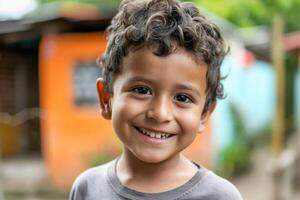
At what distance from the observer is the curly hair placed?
1.39m

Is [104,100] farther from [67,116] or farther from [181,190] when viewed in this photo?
[67,116]

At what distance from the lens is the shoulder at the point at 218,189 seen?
56.3 inches

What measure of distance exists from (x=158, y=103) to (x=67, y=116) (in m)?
7.47

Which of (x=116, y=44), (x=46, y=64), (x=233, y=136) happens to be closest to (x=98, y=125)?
(x=46, y=64)

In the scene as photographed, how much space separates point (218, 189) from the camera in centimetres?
144

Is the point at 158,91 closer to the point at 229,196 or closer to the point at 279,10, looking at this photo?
the point at 229,196

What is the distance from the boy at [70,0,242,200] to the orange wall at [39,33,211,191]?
6989 millimetres

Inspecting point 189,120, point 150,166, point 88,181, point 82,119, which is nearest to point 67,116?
point 82,119

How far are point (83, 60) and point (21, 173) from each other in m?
2.41

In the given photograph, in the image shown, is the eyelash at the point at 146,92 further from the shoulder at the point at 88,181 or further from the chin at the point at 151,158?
the shoulder at the point at 88,181

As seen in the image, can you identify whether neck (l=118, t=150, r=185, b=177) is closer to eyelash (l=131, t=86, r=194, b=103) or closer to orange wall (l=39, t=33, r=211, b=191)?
eyelash (l=131, t=86, r=194, b=103)

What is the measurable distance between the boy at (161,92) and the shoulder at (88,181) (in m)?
0.04

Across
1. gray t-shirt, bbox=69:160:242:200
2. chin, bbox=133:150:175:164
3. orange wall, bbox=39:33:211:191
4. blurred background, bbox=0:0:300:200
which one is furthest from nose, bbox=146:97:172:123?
orange wall, bbox=39:33:211:191

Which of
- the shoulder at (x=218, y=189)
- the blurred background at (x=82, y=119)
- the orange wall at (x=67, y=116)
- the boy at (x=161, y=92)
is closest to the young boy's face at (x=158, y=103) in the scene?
the boy at (x=161, y=92)
